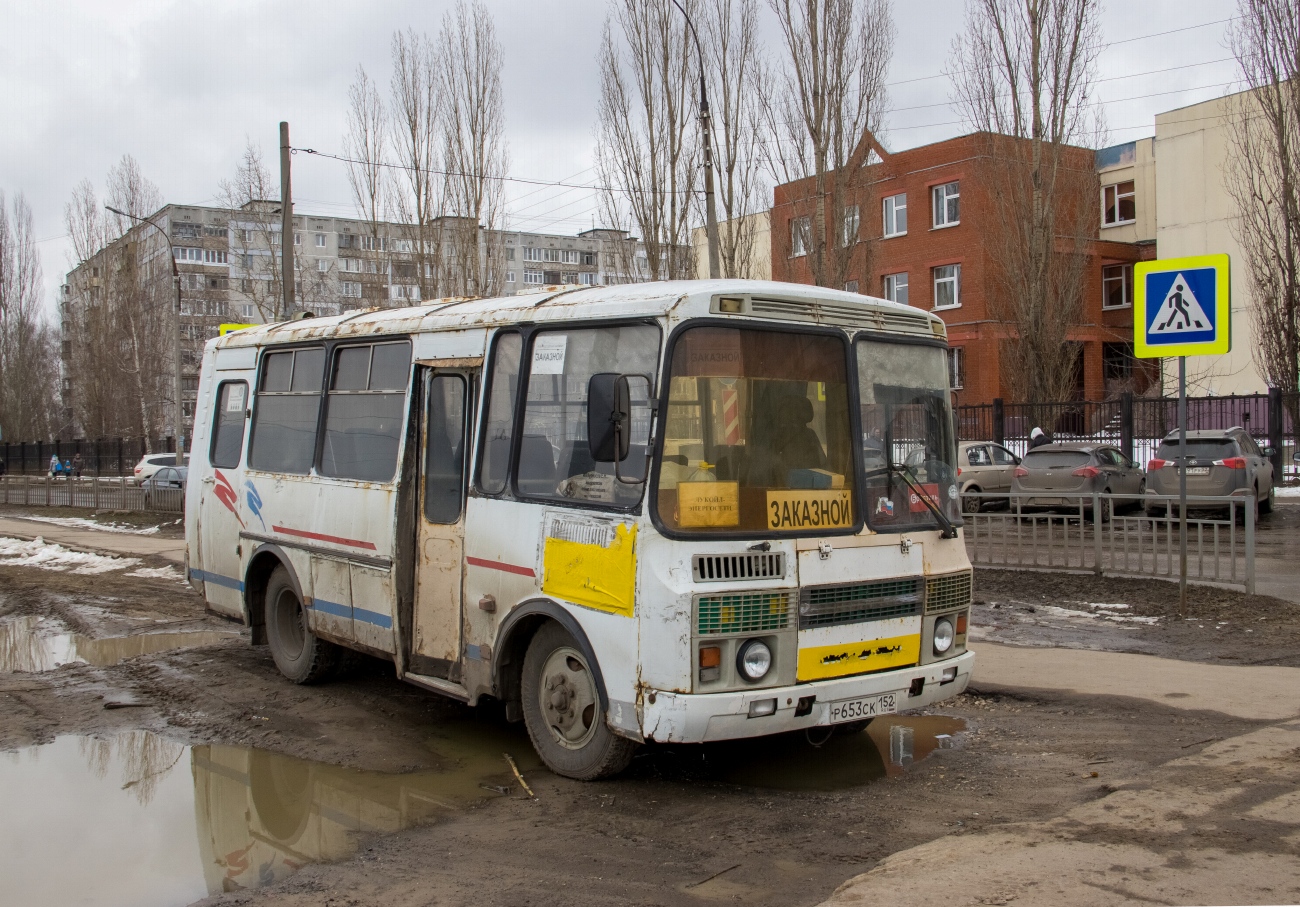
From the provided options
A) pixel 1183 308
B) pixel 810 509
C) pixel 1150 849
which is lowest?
pixel 1150 849

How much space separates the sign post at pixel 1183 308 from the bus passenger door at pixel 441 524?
6.17 meters

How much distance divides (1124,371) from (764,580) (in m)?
38.4

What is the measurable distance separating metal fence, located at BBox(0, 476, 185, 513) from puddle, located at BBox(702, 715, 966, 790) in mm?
21179

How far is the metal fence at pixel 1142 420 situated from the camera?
1065 inches

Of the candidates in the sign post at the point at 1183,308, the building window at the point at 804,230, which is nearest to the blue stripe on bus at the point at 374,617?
the sign post at the point at 1183,308

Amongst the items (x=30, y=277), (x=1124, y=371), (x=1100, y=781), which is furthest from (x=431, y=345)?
(x=30, y=277)

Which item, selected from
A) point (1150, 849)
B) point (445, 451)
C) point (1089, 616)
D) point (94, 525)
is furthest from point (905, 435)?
point (94, 525)

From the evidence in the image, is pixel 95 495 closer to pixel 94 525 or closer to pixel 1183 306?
pixel 94 525

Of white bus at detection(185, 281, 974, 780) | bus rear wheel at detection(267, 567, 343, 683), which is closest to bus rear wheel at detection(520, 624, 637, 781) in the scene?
white bus at detection(185, 281, 974, 780)

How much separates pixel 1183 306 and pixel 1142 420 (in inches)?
790

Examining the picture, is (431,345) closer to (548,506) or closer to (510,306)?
(510,306)

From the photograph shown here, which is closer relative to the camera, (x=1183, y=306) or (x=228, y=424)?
(x=228, y=424)

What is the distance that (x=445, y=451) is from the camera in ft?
23.7

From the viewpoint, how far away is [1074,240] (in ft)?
104
